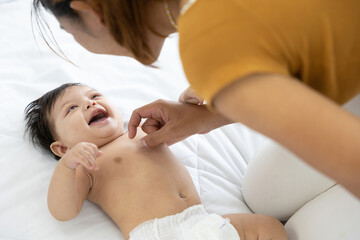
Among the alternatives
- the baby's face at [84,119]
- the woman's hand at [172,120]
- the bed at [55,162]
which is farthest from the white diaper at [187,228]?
the baby's face at [84,119]

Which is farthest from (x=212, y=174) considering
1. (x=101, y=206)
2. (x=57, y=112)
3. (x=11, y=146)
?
(x=11, y=146)

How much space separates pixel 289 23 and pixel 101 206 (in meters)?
0.85

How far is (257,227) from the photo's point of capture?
3.69ft

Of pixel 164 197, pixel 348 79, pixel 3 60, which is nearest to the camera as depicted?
pixel 348 79

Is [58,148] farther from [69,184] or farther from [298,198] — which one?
[298,198]

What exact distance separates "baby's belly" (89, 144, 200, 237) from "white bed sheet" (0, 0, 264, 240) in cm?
7

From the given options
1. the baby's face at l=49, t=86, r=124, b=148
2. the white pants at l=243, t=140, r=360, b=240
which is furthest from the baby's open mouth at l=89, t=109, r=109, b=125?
the white pants at l=243, t=140, r=360, b=240

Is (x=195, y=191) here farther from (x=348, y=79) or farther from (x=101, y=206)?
(x=348, y=79)

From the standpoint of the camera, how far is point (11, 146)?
4.40 feet

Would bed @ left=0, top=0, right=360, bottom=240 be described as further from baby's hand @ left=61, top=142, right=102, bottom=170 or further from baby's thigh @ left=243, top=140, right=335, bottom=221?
baby's hand @ left=61, top=142, right=102, bottom=170

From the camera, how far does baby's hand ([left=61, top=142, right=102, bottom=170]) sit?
42.2 inches

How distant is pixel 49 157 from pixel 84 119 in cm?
18

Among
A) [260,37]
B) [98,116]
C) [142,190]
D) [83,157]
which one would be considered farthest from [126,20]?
[98,116]

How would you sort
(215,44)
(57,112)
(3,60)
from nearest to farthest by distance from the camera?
(215,44), (57,112), (3,60)
